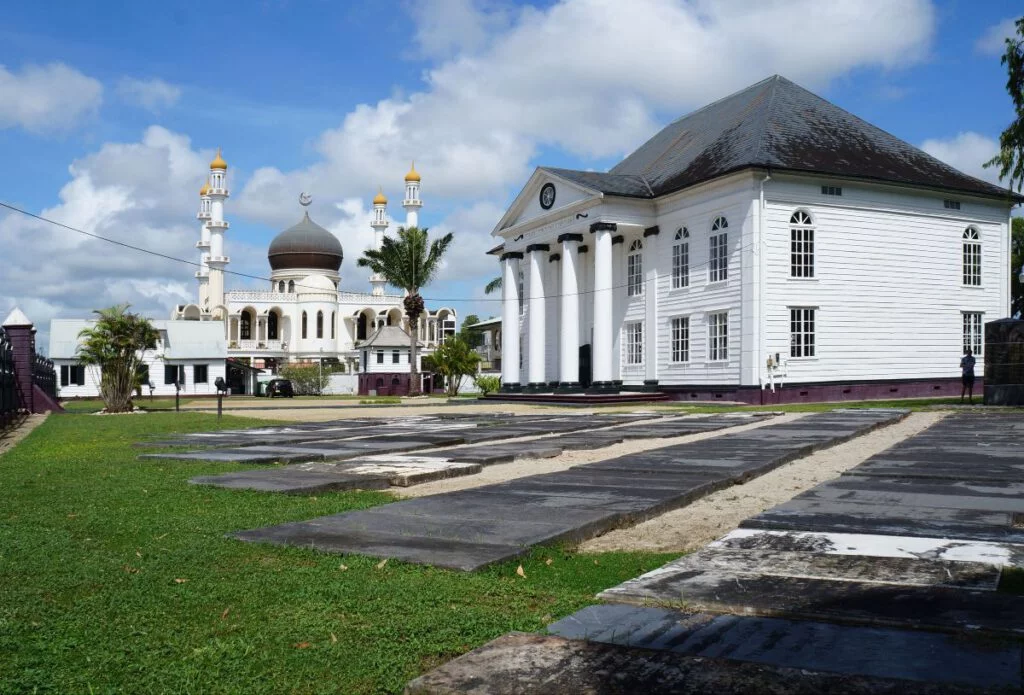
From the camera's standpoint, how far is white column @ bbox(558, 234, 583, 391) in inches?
1630

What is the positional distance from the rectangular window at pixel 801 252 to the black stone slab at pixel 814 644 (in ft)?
106

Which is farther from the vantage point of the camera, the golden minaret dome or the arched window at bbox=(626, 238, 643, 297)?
the golden minaret dome

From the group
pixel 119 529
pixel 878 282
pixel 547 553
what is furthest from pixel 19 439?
pixel 878 282

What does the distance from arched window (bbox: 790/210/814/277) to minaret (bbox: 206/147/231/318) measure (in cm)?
6435

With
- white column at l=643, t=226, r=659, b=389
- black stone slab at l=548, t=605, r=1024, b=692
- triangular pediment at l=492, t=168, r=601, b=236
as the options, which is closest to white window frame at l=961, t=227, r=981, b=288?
white column at l=643, t=226, r=659, b=389

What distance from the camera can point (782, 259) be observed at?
34.3 m

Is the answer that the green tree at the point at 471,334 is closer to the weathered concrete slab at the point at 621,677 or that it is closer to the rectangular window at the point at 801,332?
the rectangular window at the point at 801,332

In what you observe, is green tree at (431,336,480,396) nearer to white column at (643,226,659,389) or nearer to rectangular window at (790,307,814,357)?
white column at (643,226,659,389)

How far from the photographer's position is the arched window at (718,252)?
117 feet

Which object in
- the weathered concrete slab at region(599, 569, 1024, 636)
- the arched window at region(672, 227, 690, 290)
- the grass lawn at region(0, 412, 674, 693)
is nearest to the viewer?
the grass lawn at region(0, 412, 674, 693)

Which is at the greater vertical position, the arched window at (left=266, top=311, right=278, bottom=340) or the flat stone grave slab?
the arched window at (left=266, top=311, right=278, bottom=340)

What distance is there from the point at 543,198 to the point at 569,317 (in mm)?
6509

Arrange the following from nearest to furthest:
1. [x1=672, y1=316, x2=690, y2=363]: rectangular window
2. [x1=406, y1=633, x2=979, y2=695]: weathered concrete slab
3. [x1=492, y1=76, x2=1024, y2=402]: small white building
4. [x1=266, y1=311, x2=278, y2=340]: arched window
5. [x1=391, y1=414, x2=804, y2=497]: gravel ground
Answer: [x1=406, y1=633, x2=979, y2=695]: weathered concrete slab, [x1=391, y1=414, x2=804, y2=497]: gravel ground, [x1=492, y1=76, x2=1024, y2=402]: small white building, [x1=672, y1=316, x2=690, y2=363]: rectangular window, [x1=266, y1=311, x2=278, y2=340]: arched window

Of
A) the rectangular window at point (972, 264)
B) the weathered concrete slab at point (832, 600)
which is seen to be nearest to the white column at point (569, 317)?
the rectangular window at point (972, 264)
